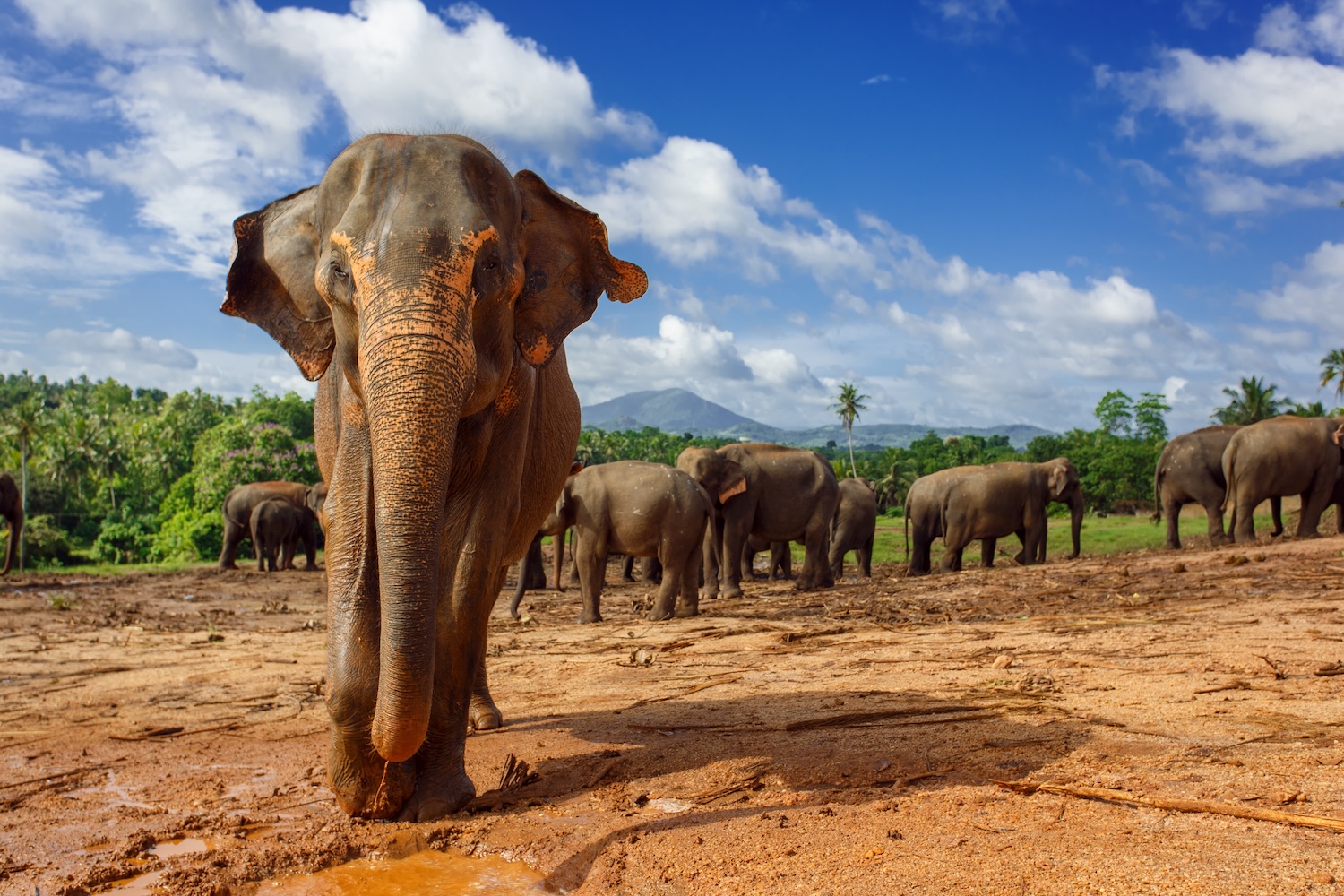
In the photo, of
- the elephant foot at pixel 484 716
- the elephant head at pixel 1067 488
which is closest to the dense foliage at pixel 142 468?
the elephant head at pixel 1067 488

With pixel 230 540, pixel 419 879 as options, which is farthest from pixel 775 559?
pixel 419 879

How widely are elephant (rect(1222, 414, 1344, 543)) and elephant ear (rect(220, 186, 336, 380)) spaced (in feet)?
66.3

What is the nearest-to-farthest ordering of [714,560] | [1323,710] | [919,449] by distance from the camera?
[1323,710]
[714,560]
[919,449]

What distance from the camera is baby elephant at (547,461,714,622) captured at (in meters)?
13.4

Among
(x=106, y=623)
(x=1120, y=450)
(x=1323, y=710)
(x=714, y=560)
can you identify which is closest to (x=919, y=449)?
(x=1120, y=450)

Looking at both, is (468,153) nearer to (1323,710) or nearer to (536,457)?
(536,457)

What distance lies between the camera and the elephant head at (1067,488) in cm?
2316

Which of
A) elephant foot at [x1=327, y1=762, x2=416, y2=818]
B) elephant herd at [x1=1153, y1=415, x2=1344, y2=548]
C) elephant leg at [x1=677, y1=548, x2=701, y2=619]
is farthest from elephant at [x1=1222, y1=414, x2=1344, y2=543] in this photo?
elephant foot at [x1=327, y1=762, x2=416, y2=818]

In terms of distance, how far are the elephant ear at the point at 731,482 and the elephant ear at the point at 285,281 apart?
1295cm

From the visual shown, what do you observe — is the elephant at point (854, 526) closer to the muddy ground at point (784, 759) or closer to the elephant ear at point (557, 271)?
the muddy ground at point (784, 759)

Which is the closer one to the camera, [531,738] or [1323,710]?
[1323,710]

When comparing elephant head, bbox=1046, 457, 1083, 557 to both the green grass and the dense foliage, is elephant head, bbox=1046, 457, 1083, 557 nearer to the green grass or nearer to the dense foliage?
the green grass

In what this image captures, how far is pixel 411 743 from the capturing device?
12.4 ft

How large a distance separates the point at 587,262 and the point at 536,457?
1.29 metres
